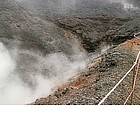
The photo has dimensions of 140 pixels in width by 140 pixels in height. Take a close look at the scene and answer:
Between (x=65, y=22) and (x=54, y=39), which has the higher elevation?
(x=65, y=22)

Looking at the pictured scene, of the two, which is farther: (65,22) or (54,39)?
(65,22)

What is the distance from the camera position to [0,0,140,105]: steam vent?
6.54 meters

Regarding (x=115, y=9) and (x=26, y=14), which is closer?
(x=26, y=14)

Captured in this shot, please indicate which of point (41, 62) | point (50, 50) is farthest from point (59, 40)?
point (41, 62)

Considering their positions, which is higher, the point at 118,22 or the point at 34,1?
the point at 34,1

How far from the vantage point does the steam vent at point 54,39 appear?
6.54m

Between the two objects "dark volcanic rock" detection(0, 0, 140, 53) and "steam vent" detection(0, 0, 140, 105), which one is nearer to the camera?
"steam vent" detection(0, 0, 140, 105)

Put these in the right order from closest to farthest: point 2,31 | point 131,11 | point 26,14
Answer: point 2,31, point 26,14, point 131,11

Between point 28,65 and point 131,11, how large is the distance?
376 cm

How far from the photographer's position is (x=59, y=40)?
26.7ft

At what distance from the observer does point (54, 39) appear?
8.13 m

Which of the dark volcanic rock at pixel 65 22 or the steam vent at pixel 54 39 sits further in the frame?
the dark volcanic rock at pixel 65 22
